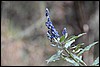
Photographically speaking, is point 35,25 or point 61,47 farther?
point 35,25

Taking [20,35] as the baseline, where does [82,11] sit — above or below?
above

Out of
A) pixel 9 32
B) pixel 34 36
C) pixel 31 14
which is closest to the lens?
pixel 9 32

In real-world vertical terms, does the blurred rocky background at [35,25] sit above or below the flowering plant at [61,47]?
below

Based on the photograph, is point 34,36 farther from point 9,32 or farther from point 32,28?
point 9,32

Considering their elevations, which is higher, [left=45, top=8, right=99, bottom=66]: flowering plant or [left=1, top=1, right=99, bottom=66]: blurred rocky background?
[left=45, top=8, right=99, bottom=66]: flowering plant

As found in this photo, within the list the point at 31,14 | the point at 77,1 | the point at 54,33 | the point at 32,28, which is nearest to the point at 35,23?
the point at 32,28

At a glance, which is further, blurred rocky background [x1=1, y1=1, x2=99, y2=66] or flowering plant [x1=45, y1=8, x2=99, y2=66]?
blurred rocky background [x1=1, y1=1, x2=99, y2=66]

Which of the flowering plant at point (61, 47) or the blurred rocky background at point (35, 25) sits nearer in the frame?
the flowering plant at point (61, 47)

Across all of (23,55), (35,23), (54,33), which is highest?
(54,33)
